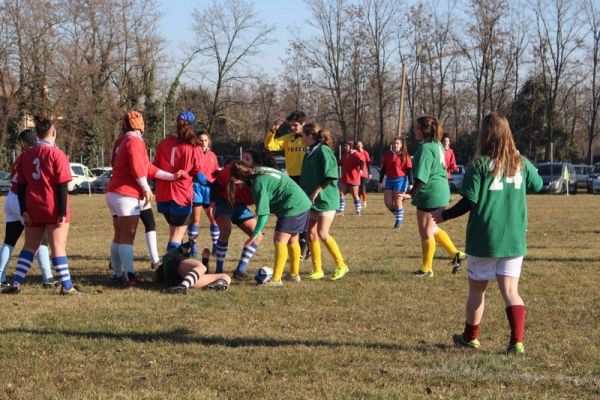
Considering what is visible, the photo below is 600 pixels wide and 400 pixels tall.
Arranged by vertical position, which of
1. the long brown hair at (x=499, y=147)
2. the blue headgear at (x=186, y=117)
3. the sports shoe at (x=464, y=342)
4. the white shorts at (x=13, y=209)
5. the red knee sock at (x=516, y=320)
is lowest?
the sports shoe at (x=464, y=342)

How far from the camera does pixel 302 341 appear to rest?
626cm

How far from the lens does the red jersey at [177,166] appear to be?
31.3ft

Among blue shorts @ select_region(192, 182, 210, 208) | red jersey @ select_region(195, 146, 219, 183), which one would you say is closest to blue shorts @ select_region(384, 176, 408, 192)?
red jersey @ select_region(195, 146, 219, 183)

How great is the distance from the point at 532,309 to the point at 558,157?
5165 cm

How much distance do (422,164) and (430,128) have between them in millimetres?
421

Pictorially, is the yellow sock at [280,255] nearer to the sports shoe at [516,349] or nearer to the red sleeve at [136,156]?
the red sleeve at [136,156]

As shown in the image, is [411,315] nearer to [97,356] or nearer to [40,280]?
[97,356]

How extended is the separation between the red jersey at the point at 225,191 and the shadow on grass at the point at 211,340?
3206 millimetres

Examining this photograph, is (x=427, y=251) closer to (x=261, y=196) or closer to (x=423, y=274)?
(x=423, y=274)

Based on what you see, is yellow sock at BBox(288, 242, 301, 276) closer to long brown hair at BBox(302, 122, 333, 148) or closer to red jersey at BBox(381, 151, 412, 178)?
long brown hair at BBox(302, 122, 333, 148)

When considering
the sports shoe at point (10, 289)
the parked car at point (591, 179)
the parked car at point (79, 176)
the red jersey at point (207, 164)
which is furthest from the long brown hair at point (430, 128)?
the parked car at point (79, 176)

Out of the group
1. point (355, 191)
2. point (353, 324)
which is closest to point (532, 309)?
point (353, 324)

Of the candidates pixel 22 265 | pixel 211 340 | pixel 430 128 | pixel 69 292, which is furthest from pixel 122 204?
pixel 430 128

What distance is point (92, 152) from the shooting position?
5588 cm
